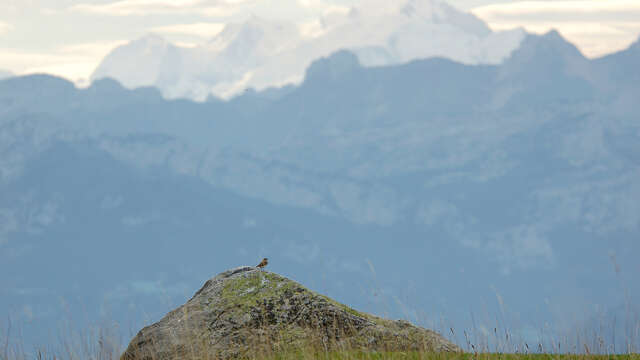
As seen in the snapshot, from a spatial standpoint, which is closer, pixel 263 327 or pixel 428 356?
pixel 428 356

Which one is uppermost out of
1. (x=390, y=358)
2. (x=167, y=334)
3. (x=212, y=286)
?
(x=212, y=286)

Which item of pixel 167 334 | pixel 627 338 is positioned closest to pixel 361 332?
pixel 167 334

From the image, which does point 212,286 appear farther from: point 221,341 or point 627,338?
point 627,338

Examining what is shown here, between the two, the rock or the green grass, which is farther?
the rock

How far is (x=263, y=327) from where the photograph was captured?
11.2 metres

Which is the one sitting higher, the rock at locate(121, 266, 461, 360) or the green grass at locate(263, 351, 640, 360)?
the rock at locate(121, 266, 461, 360)

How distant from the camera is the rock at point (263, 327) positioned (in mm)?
11000

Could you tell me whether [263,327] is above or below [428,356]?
above

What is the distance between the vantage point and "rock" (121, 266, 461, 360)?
11.0 meters

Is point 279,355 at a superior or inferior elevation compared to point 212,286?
inferior

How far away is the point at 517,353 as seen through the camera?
10.6 m

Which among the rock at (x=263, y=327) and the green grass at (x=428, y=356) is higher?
the rock at (x=263, y=327)

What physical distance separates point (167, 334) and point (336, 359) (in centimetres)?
293

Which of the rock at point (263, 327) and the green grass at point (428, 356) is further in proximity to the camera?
the rock at point (263, 327)
